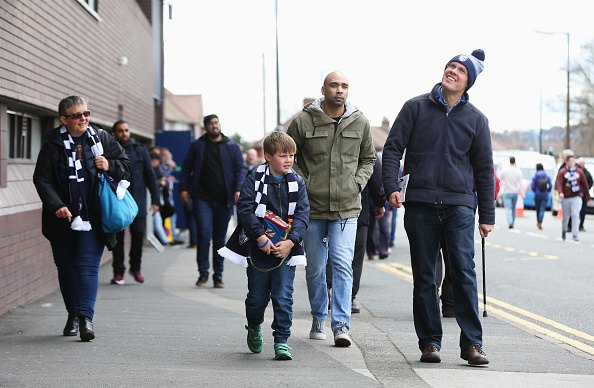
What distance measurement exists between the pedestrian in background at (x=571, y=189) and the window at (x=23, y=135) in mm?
12921

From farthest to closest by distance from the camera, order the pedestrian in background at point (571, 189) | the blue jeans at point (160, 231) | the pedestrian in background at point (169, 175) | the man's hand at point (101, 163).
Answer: the pedestrian in background at point (571, 189)
the pedestrian in background at point (169, 175)
the blue jeans at point (160, 231)
the man's hand at point (101, 163)

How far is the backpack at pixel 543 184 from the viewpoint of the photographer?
24703mm

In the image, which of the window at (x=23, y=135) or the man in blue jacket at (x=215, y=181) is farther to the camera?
the man in blue jacket at (x=215, y=181)

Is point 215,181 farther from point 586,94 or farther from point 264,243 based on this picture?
point 586,94

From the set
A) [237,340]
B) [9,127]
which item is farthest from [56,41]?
[237,340]

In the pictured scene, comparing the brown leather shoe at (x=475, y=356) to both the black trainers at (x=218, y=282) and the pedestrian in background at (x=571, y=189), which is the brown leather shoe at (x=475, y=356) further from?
the pedestrian in background at (x=571, y=189)

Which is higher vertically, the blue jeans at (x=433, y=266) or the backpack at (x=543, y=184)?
the backpack at (x=543, y=184)

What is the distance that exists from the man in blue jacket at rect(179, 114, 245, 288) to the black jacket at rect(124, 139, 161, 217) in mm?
436

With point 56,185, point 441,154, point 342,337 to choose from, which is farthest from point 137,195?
point 441,154

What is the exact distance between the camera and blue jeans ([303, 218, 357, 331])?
6965 mm

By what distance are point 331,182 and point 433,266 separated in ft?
3.49

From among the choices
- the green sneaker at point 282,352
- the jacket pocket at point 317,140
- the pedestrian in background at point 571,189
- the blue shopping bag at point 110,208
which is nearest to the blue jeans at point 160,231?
the pedestrian in background at point 571,189

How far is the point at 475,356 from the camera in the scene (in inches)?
239

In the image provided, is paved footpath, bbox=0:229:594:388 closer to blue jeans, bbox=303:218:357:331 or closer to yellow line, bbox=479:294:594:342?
blue jeans, bbox=303:218:357:331
